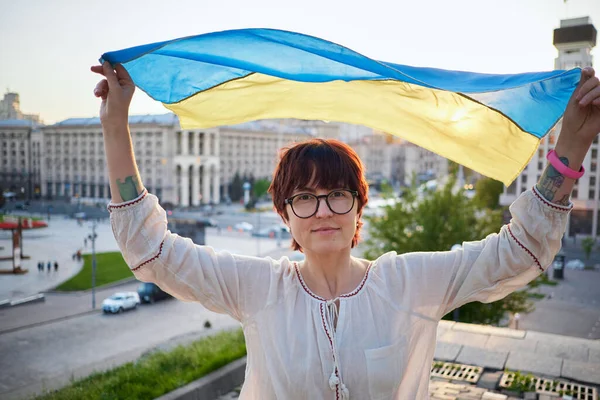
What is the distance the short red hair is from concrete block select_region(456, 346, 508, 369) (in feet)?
15.0

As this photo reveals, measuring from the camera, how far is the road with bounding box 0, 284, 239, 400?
26.1 ft

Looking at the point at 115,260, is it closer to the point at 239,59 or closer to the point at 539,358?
the point at 539,358

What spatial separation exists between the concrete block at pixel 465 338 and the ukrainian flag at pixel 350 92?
460 centimetres

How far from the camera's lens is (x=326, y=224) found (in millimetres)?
1881

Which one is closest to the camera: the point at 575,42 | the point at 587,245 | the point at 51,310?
the point at 51,310

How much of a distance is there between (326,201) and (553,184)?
80cm

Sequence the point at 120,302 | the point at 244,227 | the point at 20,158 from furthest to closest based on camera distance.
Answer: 1. the point at 244,227
2. the point at 120,302
3. the point at 20,158

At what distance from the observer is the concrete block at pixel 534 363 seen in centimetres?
552

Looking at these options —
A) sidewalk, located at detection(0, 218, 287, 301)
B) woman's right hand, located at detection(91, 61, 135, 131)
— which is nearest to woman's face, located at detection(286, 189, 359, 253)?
woman's right hand, located at detection(91, 61, 135, 131)

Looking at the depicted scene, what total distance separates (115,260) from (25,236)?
45.9 ft

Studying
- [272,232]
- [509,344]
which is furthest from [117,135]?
[272,232]

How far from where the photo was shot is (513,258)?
69.4 inches

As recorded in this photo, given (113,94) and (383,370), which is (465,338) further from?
(113,94)

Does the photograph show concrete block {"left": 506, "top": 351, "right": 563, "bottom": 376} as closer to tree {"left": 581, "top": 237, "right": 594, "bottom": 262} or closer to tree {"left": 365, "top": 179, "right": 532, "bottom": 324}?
tree {"left": 365, "top": 179, "right": 532, "bottom": 324}
